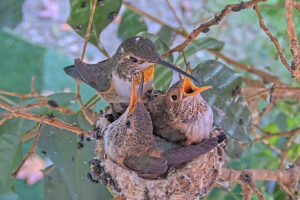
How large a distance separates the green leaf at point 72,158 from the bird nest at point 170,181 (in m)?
0.20

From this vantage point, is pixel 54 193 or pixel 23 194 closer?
pixel 54 193

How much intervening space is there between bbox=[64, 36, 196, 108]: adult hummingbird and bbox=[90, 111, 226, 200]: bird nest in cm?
29

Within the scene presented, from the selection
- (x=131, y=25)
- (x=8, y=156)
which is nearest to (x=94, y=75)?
(x=8, y=156)

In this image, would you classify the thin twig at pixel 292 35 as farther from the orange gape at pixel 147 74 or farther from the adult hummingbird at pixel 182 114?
the orange gape at pixel 147 74

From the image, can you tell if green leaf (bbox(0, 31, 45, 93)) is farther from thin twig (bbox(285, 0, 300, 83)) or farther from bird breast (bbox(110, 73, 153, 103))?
thin twig (bbox(285, 0, 300, 83))

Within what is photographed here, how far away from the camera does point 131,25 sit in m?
1.97

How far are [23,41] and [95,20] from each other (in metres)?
0.63


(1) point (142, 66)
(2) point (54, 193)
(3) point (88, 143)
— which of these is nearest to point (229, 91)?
(1) point (142, 66)

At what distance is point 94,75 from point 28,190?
968 mm

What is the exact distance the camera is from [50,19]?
4.87 m

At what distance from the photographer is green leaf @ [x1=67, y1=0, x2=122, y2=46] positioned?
142cm

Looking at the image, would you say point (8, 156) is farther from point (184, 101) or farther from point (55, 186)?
point (184, 101)

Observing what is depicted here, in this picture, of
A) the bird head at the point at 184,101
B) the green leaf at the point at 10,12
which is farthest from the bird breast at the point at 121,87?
the green leaf at the point at 10,12

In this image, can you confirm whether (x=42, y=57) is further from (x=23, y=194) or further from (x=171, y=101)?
(x=171, y=101)
